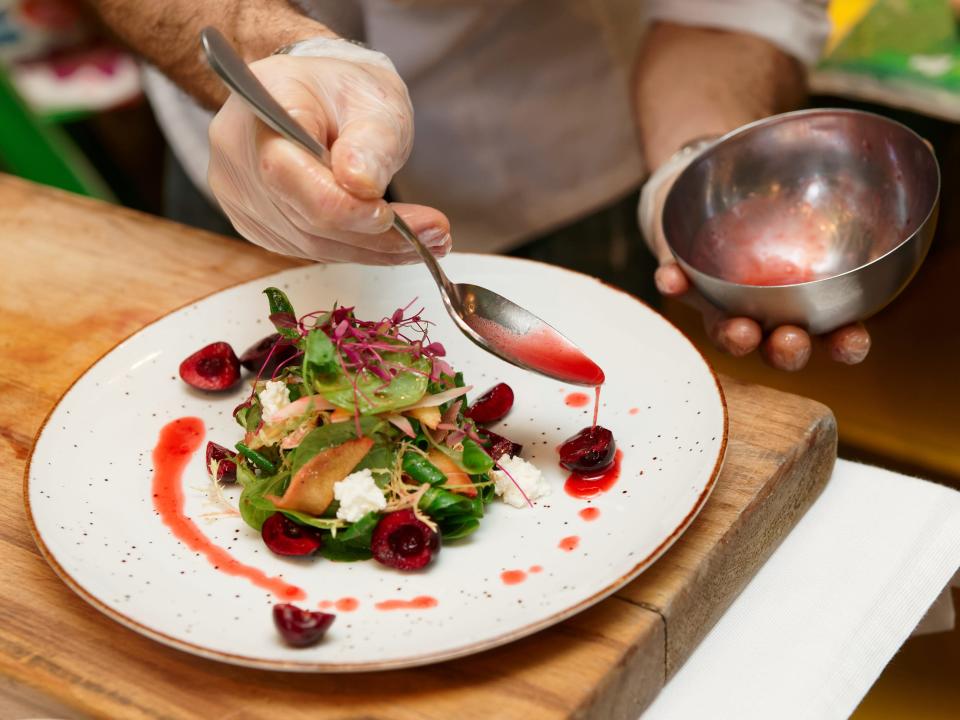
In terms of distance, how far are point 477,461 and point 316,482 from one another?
6.6 inches

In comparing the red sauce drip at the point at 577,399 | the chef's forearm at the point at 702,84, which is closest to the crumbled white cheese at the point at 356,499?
the red sauce drip at the point at 577,399

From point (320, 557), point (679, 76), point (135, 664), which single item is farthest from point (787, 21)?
point (135, 664)

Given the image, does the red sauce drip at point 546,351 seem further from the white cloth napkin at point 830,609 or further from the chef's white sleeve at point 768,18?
the chef's white sleeve at point 768,18

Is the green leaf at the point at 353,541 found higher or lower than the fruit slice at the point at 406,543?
lower

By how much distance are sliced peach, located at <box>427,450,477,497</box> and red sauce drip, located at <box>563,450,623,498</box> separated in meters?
0.11

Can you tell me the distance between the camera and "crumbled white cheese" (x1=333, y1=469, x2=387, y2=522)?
3.38 ft

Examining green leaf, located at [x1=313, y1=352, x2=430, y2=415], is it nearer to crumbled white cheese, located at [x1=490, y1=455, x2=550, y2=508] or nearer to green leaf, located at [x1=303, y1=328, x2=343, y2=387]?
green leaf, located at [x1=303, y1=328, x2=343, y2=387]

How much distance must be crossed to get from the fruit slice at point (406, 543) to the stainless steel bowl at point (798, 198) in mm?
616

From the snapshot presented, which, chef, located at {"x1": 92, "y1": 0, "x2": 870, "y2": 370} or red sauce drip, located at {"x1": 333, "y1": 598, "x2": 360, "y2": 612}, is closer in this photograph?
red sauce drip, located at {"x1": 333, "y1": 598, "x2": 360, "y2": 612}

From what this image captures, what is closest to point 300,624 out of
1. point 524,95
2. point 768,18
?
point 524,95

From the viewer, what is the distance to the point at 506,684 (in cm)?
93

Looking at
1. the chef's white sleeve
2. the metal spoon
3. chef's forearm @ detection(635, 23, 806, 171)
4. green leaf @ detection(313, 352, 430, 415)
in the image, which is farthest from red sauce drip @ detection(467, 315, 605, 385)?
the chef's white sleeve

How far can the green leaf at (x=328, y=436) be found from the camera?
1.08 m

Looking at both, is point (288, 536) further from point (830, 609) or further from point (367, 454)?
point (830, 609)
